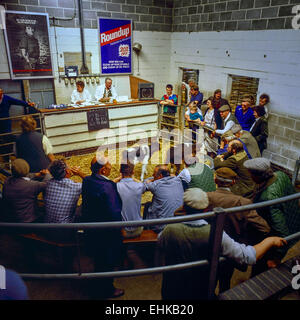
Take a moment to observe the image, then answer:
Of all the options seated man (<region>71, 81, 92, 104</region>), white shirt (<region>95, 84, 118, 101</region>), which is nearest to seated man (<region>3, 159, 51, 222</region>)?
seated man (<region>71, 81, 92, 104</region>)

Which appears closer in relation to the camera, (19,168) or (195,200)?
(195,200)

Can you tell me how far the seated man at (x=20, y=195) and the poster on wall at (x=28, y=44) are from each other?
18.7 feet

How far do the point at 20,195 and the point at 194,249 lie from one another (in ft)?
6.20

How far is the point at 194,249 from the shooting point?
2025 millimetres

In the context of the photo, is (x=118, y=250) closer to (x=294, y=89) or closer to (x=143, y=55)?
(x=294, y=89)

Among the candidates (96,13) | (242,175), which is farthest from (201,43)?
(242,175)

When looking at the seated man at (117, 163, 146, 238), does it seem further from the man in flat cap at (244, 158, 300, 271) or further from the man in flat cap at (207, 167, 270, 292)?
the man in flat cap at (244, 158, 300, 271)

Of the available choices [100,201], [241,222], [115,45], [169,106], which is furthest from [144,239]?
[115,45]

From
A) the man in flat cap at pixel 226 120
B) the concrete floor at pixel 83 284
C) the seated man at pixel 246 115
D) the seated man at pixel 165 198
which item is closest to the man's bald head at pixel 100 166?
the seated man at pixel 165 198

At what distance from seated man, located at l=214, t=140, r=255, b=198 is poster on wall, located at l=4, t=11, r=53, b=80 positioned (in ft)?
20.7

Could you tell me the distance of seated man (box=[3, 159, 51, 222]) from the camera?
2.82m

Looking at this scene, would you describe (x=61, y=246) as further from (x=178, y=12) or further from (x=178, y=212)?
(x=178, y=12)

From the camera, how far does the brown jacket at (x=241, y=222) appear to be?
234 centimetres

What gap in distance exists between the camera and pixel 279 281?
2.21 m
